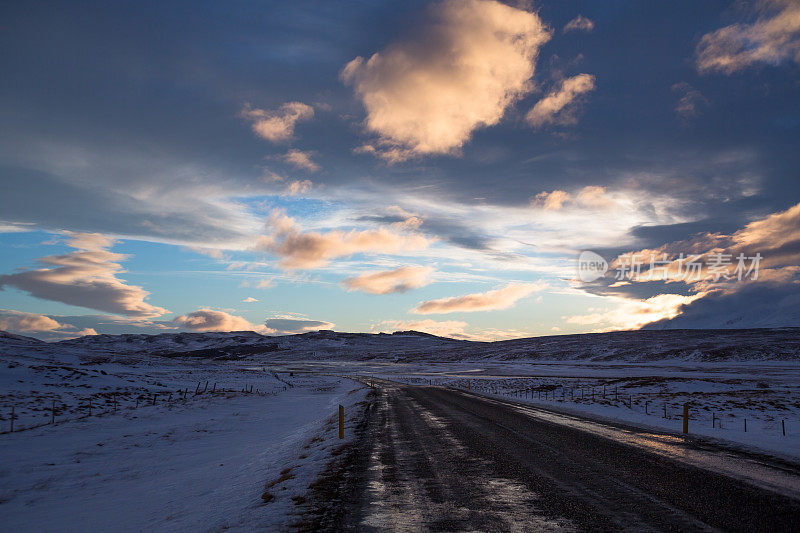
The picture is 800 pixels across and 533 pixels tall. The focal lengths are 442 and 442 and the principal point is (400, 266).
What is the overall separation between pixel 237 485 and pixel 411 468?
480cm

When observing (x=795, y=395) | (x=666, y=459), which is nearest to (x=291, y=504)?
(x=666, y=459)

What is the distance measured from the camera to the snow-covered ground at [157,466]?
10.2 meters

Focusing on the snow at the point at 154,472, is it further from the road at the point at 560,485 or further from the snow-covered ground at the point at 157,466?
the road at the point at 560,485

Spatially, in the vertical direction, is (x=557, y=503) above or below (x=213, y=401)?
above

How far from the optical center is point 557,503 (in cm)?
816

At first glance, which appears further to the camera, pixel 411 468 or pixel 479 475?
pixel 411 468

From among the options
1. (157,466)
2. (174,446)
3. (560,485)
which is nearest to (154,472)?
(157,466)

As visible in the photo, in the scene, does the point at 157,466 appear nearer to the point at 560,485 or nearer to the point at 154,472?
the point at 154,472

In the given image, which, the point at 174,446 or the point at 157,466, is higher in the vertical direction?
the point at 157,466

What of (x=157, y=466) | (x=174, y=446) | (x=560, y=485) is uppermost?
(x=560, y=485)

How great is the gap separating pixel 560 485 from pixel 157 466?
15162mm

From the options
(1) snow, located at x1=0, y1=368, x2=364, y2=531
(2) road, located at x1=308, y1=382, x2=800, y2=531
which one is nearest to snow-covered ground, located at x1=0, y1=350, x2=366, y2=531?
(1) snow, located at x1=0, y1=368, x2=364, y2=531

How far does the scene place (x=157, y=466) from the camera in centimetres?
1702

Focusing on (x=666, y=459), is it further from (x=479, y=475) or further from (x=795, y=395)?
(x=795, y=395)
